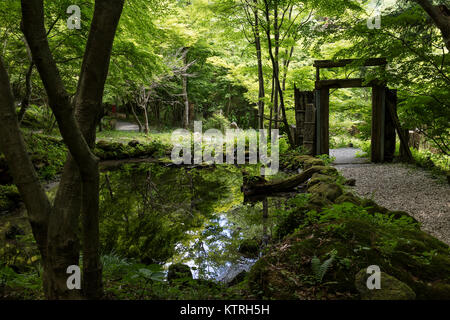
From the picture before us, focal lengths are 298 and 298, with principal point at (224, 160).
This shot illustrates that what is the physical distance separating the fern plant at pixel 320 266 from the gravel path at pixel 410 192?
1.93 m

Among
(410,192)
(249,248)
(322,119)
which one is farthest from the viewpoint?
(322,119)

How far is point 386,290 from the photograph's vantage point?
6.48 ft

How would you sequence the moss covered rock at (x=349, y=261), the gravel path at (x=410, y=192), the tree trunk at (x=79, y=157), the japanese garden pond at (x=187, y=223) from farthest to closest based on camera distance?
1. the japanese garden pond at (x=187, y=223)
2. the gravel path at (x=410, y=192)
3. the moss covered rock at (x=349, y=261)
4. the tree trunk at (x=79, y=157)

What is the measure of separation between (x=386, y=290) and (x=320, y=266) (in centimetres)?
47

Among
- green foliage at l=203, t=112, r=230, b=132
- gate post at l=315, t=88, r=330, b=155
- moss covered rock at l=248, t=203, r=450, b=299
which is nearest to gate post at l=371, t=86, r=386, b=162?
gate post at l=315, t=88, r=330, b=155

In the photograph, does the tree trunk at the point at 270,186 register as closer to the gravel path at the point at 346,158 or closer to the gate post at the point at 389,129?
the gravel path at the point at 346,158

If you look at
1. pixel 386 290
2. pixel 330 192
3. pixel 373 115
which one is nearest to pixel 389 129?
pixel 373 115

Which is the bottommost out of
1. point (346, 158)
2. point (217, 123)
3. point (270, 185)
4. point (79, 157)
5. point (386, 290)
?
point (270, 185)

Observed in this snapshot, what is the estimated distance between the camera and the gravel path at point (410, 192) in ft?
13.0

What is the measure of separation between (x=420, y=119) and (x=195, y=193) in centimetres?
519

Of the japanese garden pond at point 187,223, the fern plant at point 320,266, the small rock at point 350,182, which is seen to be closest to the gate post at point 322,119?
the japanese garden pond at point 187,223

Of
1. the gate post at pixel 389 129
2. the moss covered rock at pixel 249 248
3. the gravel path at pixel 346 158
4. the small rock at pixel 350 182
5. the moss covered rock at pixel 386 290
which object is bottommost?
the moss covered rock at pixel 249 248

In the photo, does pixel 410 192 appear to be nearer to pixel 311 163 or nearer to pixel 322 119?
pixel 311 163
